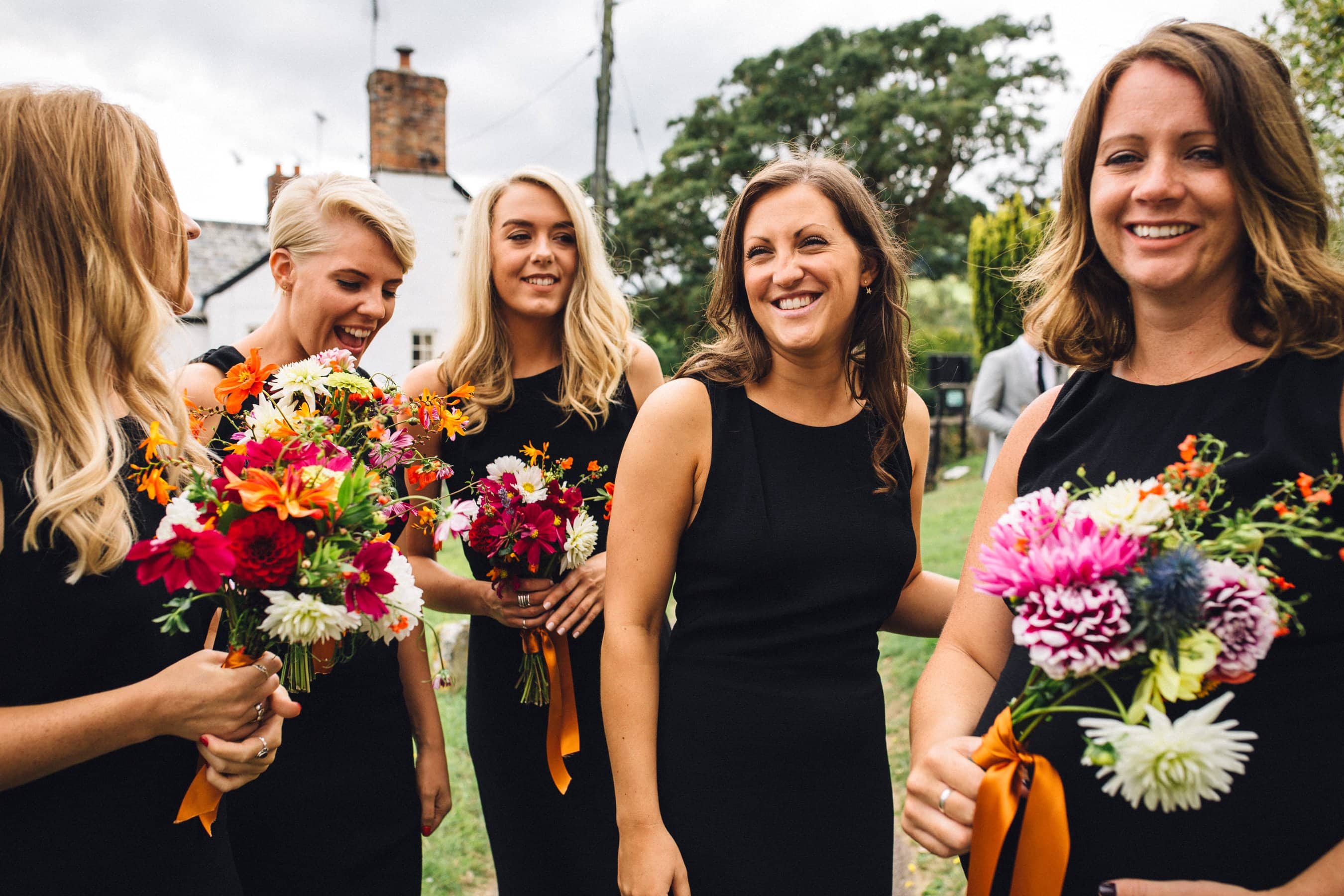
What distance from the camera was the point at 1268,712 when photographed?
1.53 meters

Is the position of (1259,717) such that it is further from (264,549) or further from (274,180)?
(274,180)

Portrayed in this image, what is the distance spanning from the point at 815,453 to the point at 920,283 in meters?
35.3

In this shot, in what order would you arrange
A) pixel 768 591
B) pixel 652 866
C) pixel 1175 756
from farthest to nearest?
pixel 768 591
pixel 652 866
pixel 1175 756

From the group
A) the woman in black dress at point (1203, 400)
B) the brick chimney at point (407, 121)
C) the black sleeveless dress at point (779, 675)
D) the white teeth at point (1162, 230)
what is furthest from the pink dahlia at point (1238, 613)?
the brick chimney at point (407, 121)

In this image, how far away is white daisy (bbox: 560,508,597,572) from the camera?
112 inches

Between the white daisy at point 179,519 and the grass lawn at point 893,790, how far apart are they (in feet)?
10.4

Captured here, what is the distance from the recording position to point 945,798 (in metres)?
1.69

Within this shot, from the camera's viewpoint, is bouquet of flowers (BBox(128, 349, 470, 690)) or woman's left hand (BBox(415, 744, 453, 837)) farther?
woman's left hand (BBox(415, 744, 453, 837))

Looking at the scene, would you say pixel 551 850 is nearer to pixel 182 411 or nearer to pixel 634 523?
pixel 634 523

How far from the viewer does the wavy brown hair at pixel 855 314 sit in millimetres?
2430

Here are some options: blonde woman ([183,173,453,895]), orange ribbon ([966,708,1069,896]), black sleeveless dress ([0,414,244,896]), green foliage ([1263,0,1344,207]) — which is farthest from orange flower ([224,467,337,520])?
green foliage ([1263,0,1344,207])

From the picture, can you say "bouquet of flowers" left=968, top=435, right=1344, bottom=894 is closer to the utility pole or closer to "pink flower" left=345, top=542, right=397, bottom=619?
"pink flower" left=345, top=542, right=397, bottom=619

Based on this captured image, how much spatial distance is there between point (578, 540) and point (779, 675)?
897mm

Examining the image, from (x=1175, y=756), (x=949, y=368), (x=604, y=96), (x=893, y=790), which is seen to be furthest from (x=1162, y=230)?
(x=949, y=368)
